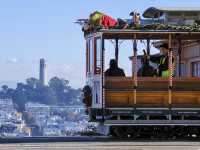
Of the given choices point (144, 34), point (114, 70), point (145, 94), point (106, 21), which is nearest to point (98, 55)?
point (114, 70)

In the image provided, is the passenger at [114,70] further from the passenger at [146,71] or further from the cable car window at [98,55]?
the passenger at [146,71]

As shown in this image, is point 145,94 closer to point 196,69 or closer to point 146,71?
point 146,71

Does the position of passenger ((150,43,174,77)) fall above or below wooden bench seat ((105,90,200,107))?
above

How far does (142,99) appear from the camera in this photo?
1022 inches

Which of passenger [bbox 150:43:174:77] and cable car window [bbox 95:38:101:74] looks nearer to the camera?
cable car window [bbox 95:38:101:74]

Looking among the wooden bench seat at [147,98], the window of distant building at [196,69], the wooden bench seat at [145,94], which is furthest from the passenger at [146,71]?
the window of distant building at [196,69]

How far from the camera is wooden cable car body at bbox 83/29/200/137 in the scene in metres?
25.7

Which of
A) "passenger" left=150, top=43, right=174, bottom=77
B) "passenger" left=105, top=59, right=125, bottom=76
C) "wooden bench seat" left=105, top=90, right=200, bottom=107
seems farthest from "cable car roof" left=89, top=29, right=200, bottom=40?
"wooden bench seat" left=105, top=90, right=200, bottom=107

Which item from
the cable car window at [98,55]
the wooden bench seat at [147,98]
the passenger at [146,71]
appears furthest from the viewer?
the passenger at [146,71]

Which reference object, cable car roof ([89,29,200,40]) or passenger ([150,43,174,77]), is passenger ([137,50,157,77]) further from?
cable car roof ([89,29,200,40])

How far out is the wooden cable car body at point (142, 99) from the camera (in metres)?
25.7

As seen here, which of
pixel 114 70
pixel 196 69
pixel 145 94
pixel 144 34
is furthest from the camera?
pixel 196 69

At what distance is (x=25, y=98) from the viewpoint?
3095 inches

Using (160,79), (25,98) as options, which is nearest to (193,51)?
(160,79)
